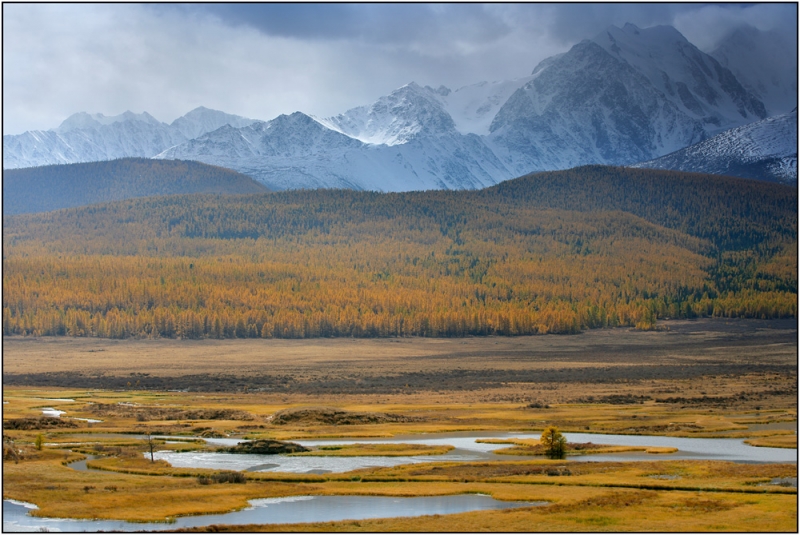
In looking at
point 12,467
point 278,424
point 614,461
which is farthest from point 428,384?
point 12,467

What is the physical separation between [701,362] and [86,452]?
381 ft

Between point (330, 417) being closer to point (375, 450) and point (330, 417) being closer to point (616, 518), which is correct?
point (375, 450)

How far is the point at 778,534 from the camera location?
137 ft

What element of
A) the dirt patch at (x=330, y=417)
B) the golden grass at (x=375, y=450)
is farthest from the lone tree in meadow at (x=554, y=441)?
the dirt patch at (x=330, y=417)

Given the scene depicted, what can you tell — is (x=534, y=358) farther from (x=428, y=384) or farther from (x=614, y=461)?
(x=614, y=461)

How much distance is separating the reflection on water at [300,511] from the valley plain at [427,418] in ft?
3.16

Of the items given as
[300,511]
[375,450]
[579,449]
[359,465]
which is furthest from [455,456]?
[300,511]

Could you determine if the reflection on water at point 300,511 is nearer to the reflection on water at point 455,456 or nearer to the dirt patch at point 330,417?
the reflection on water at point 455,456

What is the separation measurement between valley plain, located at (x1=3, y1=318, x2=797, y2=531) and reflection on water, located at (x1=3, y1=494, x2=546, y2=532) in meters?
0.96

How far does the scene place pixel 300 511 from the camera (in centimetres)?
4872

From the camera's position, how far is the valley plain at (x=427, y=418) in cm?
4803

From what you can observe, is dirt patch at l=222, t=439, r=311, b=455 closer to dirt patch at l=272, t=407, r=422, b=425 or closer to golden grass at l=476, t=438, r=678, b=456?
golden grass at l=476, t=438, r=678, b=456

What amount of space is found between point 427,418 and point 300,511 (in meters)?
42.6

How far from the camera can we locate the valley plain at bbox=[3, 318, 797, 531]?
4803 centimetres
